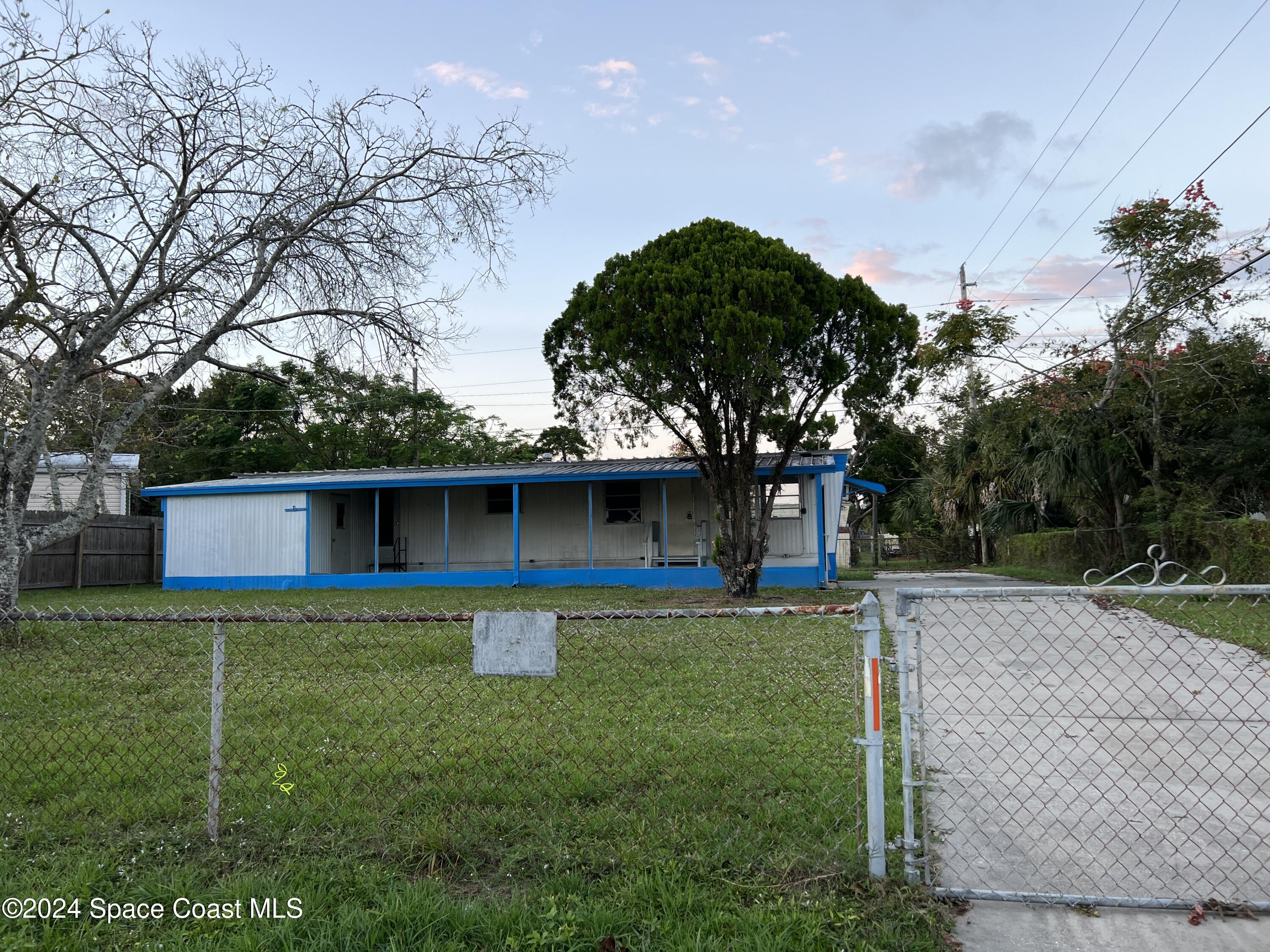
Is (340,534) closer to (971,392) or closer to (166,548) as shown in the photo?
(166,548)

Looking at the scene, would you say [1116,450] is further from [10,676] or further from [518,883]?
[10,676]

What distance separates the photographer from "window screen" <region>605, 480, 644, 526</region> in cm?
1928

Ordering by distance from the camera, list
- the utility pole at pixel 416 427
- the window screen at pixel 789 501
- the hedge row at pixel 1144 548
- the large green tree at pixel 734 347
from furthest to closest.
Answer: the utility pole at pixel 416 427 < the window screen at pixel 789 501 < the large green tree at pixel 734 347 < the hedge row at pixel 1144 548

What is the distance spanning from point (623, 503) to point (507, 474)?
274 cm

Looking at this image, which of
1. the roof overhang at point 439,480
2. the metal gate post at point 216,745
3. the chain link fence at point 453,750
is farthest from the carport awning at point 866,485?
the metal gate post at point 216,745

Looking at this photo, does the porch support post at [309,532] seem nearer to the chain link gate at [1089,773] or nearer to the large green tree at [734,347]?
the large green tree at [734,347]

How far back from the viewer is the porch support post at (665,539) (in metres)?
17.6

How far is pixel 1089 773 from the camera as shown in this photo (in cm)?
432

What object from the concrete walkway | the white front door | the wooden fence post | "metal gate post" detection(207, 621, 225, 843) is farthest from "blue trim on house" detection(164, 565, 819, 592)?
"metal gate post" detection(207, 621, 225, 843)

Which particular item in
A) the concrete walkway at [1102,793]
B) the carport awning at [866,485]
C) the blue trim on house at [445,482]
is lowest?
the concrete walkway at [1102,793]

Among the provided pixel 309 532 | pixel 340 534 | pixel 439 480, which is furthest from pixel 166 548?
pixel 439 480

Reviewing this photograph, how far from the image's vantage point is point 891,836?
344 centimetres

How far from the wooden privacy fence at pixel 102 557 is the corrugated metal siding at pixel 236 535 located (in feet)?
5.00

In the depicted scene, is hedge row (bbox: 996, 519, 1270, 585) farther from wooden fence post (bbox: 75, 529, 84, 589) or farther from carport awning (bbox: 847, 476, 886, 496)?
wooden fence post (bbox: 75, 529, 84, 589)
